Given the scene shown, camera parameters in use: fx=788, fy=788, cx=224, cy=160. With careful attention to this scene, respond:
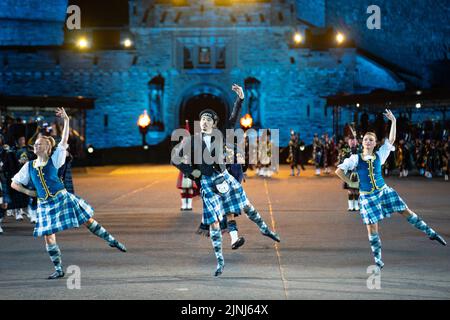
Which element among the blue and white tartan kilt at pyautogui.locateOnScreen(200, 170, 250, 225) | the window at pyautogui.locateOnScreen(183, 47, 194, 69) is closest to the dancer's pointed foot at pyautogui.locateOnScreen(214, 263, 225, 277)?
the blue and white tartan kilt at pyautogui.locateOnScreen(200, 170, 250, 225)

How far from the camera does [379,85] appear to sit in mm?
45594

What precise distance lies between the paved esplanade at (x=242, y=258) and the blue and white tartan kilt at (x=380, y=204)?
2.03 feet

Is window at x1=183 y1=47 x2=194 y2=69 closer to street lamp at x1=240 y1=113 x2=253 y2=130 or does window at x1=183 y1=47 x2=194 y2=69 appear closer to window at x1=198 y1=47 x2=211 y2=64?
window at x1=198 y1=47 x2=211 y2=64

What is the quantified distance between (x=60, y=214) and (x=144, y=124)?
112ft

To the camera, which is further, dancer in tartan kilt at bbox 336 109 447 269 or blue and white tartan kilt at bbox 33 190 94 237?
dancer in tartan kilt at bbox 336 109 447 269

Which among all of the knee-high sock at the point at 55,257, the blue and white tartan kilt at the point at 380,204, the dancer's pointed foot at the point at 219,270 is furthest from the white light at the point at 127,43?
the dancer's pointed foot at the point at 219,270

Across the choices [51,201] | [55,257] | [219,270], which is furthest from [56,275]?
[219,270]

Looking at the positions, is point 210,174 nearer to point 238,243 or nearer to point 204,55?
point 238,243

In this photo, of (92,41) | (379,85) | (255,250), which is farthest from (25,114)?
(255,250)

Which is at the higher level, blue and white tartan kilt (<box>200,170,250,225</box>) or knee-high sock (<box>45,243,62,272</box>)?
blue and white tartan kilt (<box>200,170,250,225</box>)

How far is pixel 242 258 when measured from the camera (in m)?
9.94

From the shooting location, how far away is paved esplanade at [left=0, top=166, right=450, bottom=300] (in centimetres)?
773

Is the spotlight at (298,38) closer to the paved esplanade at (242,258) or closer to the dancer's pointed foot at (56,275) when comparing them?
the paved esplanade at (242,258)

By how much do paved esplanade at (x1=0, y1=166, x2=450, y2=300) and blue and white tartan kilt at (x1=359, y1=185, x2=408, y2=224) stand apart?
0.62m
